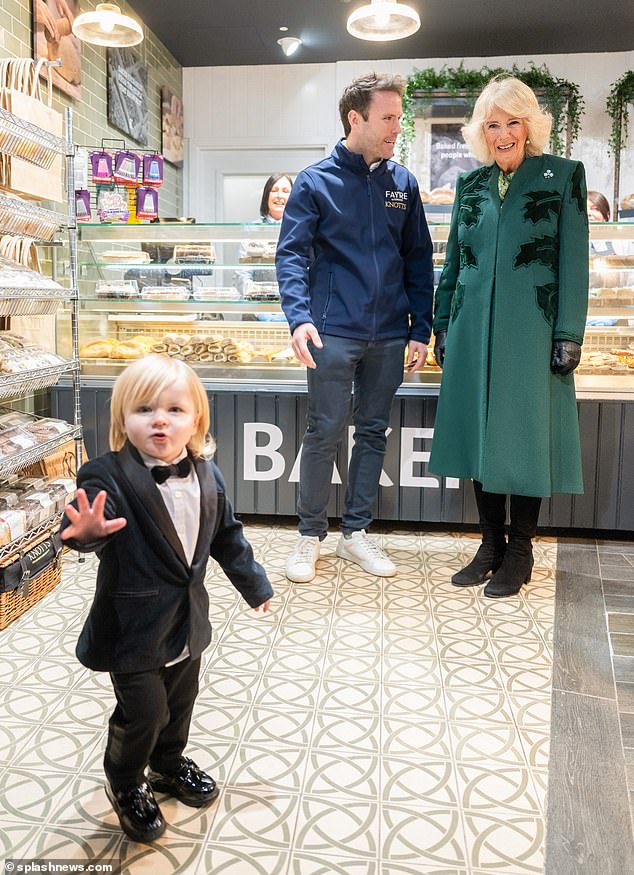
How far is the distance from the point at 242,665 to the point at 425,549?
135cm

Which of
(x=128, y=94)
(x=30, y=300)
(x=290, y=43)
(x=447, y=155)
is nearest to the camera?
(x=30, y=300)

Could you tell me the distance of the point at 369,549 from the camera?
306 centimetres

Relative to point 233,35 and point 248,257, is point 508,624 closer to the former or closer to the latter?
point 248,257

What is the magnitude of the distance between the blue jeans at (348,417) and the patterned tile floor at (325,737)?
13.6 inches

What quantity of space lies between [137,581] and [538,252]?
1.90 metres

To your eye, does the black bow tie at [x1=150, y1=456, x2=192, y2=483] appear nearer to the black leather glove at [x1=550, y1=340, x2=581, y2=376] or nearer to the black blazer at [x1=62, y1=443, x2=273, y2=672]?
the black blazer at [x1=62, y1=443, x2=273, y2=672]

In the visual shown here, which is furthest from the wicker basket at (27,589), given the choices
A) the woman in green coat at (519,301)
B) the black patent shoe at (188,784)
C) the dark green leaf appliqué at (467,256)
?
the dark green leaf appliqué at (467,256)

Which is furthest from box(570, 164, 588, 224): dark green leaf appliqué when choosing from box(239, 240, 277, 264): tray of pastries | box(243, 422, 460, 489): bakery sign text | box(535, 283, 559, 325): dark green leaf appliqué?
box(239, 240, 277, 264): tray of pastries

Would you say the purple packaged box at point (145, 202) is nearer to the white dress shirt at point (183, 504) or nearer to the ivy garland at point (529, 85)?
the white dress shirt at point (183, 504)

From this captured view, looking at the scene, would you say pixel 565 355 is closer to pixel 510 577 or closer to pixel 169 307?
pixel 510 577

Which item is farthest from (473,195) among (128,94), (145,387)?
(128,94)

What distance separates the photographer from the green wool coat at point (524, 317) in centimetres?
262

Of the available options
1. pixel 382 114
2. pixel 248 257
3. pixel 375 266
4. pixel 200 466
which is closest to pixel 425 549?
pixel 375 266

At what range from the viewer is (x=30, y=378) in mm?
2686
